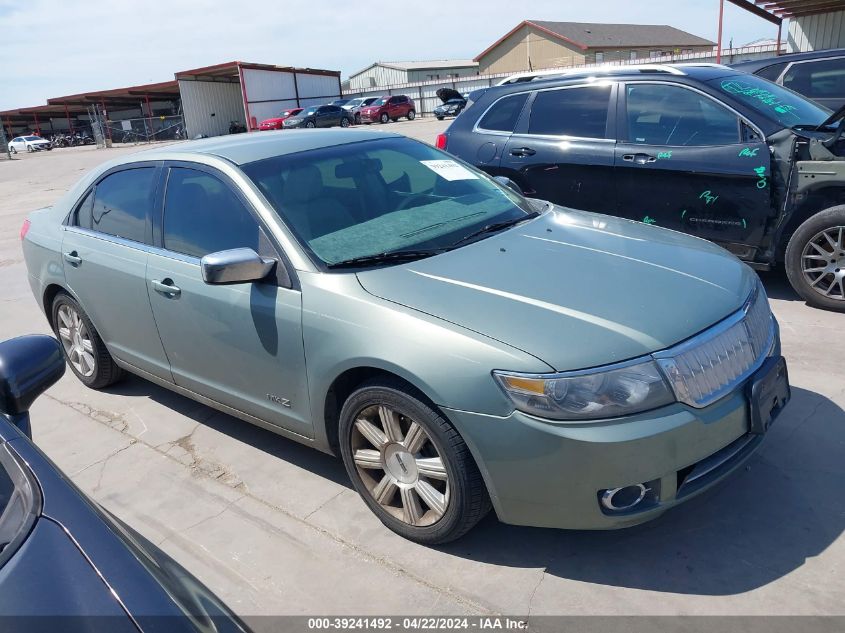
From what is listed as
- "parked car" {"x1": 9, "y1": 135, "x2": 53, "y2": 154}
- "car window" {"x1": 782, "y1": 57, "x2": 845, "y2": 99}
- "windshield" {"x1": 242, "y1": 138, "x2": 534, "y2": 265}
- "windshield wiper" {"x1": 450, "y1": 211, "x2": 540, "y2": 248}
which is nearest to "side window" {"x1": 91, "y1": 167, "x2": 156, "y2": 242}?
"windshield" {"x1": 242, "y1": 138, "x2": 534, "y2": 265}

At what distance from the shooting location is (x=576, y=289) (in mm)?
2807

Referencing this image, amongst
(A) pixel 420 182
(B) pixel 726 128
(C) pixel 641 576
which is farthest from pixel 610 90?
(C) pixel 641 576

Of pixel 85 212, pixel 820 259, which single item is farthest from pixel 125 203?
pixel 820 259

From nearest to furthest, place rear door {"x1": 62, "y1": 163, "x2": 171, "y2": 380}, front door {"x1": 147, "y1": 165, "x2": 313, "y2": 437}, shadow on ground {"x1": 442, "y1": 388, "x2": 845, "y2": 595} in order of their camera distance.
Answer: shadow on ground {"x1": 442, "y1": 388, "x2": 845, "y2": 595}
front door {"x1": 147, "y1": 165, "x2": 313, "y2": 437}
rear door {"x1": 62, "y1": 163, "x2": 171, "y2": 380}

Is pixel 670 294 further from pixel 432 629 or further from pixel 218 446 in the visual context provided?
pixel 218 446

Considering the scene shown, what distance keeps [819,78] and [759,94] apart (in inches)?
140

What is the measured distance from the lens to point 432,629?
251 cm

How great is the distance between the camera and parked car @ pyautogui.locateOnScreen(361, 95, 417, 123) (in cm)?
3981

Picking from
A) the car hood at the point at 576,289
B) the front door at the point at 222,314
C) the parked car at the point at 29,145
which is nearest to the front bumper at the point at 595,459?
the car hood at the point at 576,289

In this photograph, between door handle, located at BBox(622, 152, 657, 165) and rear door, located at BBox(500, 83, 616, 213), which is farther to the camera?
rear door, located at BBox(500, 83, 616, 213)

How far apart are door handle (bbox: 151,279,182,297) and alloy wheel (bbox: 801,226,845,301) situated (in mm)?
4310

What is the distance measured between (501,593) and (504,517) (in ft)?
0.95

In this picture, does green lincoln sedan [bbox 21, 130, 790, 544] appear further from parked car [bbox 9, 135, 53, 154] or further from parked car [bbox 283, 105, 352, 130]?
parked car [bbox 9, 135, 53, 154]

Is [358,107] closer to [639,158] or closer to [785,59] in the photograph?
[785,59]
